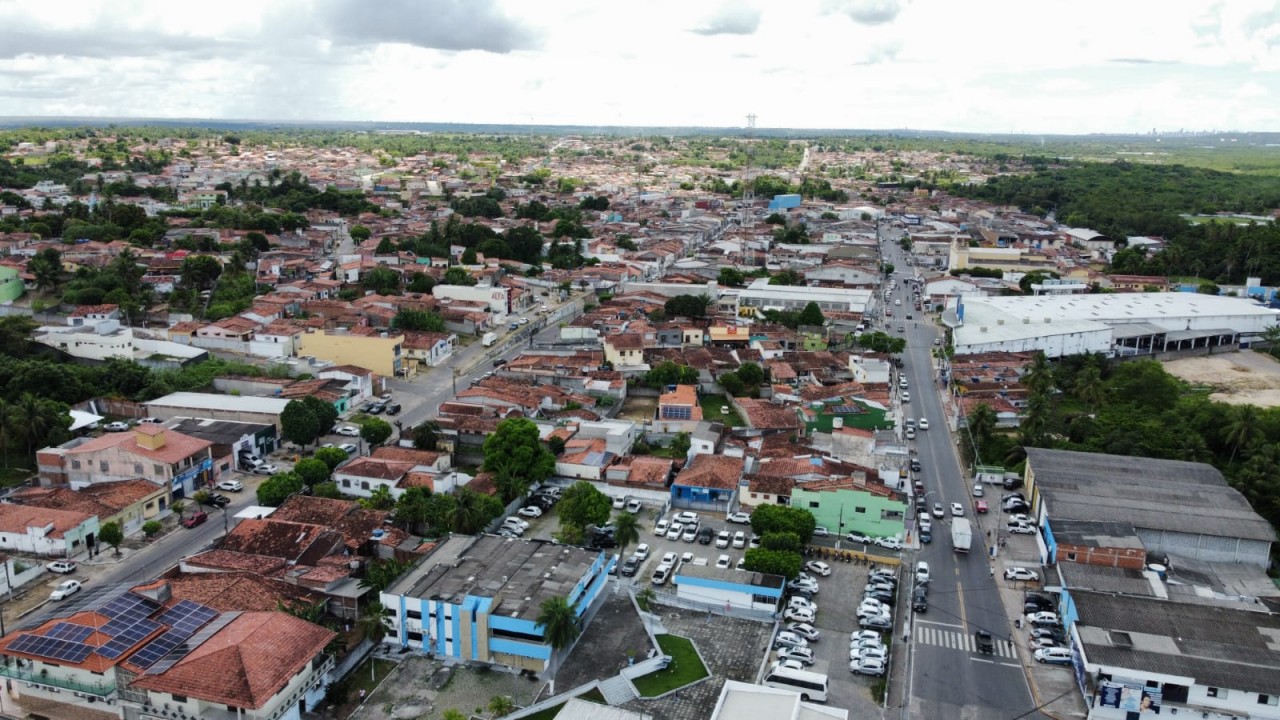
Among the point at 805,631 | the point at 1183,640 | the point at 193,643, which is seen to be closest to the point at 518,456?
the point at 805,631

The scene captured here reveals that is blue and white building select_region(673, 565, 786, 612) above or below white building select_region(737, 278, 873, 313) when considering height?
below

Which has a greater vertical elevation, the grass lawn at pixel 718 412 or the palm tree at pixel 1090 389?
the palm tree at pixel 1090 389

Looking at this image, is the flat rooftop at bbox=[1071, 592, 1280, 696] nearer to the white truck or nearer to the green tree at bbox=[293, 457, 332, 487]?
the white truck

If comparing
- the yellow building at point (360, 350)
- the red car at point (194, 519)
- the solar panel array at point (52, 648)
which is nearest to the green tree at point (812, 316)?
the yellow building at point (360, 350)

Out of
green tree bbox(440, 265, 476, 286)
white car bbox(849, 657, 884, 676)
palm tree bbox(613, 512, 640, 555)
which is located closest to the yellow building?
green tree bbox(440, 265, 476, 286)

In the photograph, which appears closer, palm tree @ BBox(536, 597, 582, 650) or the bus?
the bus

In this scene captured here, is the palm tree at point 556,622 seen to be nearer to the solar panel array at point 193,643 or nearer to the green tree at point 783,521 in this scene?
the solar panel array at point 193,643
